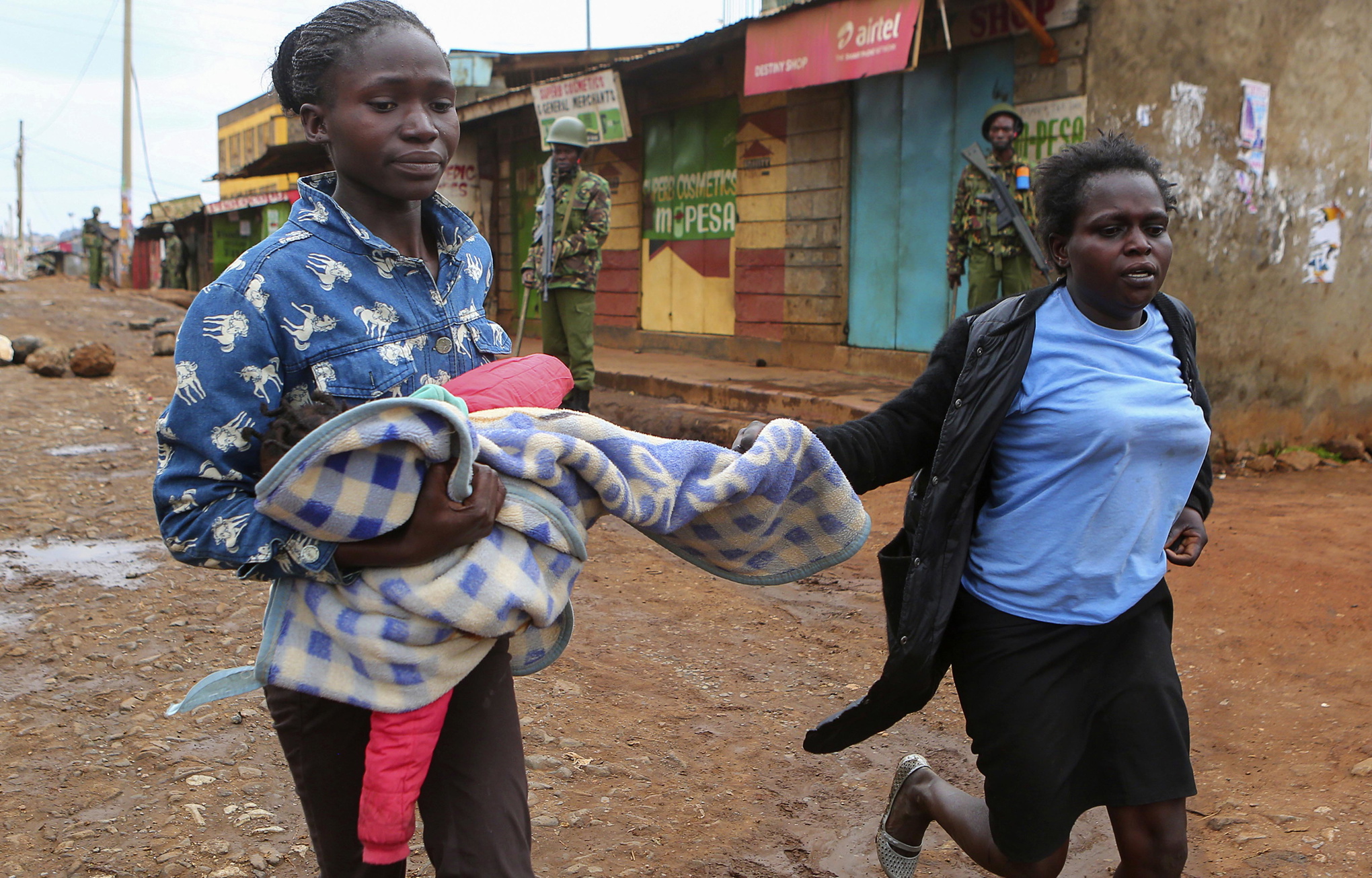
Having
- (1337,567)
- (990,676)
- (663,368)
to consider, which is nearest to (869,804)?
(990,676)

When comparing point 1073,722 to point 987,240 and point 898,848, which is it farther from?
point 987,240

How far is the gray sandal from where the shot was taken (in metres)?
2.51

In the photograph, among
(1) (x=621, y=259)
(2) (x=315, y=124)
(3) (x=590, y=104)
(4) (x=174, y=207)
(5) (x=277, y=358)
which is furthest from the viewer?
(4) (x=174, y=207)

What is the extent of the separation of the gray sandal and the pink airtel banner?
6459 mm

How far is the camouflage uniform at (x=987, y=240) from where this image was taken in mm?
7660

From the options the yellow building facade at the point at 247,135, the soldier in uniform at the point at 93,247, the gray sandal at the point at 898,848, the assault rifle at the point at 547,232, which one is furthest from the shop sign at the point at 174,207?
the gray sandal at the point at 898,848

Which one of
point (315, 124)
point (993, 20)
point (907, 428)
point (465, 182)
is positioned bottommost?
point (907, 428)

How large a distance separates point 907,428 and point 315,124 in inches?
50.6

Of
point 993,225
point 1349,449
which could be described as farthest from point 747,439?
point 1349,449

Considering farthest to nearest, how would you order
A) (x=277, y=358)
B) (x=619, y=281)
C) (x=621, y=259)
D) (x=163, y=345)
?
(x=619, y=281), (x=621, y=259), (x=163, y=345), (x=277, y=358)

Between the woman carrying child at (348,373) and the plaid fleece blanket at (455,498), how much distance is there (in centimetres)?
4

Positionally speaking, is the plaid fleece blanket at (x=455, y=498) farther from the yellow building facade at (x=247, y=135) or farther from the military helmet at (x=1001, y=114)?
the yellow building facade at (x=247, y=135)

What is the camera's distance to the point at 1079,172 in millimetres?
2152

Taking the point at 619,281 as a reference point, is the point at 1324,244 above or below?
above
